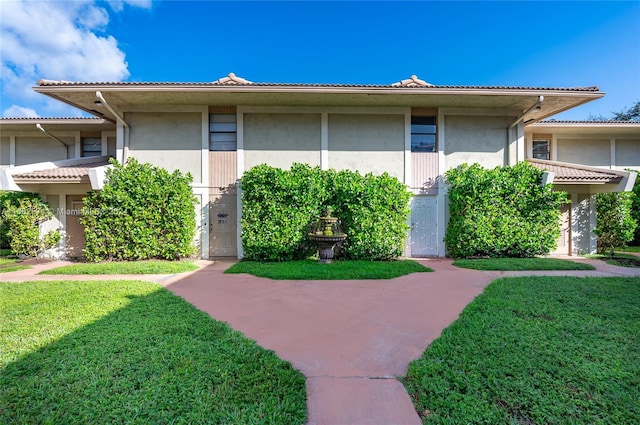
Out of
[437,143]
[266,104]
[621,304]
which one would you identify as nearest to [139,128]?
[266,104]

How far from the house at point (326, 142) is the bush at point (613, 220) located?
1.25 ft

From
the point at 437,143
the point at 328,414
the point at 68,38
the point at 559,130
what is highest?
the point at 68,38

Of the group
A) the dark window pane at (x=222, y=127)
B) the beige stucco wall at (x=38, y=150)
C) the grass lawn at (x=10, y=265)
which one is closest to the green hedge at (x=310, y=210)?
the dark window pane at (x=222, y=127)

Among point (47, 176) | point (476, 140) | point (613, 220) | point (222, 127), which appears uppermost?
point (222, 127)

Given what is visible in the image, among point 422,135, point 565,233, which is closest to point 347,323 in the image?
point 422,135

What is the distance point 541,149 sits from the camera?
421 inches

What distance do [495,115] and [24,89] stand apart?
45.4ft

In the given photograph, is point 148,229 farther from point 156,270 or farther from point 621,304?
point 621,304

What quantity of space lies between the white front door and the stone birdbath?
2677 mm

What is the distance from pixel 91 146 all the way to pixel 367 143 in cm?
1023

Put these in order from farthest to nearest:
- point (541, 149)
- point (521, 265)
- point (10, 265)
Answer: point (541, 149), point (10, 265), point (521, 265)

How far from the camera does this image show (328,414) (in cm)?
189

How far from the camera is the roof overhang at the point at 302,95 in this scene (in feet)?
24.0

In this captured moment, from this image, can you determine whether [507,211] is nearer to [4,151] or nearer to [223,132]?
[223,132]
